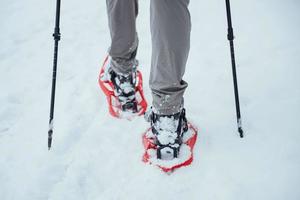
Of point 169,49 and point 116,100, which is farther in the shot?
point 116,100

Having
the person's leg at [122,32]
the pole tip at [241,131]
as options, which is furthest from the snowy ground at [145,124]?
the person's leg at [122,32]

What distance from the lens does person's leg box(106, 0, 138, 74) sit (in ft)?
6.48

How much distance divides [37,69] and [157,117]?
173 cm

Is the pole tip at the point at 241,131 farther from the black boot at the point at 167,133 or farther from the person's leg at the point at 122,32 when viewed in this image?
the person's leg at the point at 122,32

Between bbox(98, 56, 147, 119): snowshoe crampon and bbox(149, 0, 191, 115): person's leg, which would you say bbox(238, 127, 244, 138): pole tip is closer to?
bbox(149, 0, 191, 115): person's leg

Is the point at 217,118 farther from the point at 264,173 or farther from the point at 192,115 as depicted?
the point at 264,173

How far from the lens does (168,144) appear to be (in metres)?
1.87

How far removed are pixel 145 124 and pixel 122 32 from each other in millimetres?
747

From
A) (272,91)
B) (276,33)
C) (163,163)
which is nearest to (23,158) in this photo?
(163,163)

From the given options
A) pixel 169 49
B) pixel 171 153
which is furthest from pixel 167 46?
pixel 171 153

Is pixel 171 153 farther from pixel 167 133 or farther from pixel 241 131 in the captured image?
pixel 241 131

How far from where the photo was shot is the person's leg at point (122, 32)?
1.98 metres

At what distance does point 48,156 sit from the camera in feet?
6.54

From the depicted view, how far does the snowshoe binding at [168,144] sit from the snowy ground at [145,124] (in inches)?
2.4
